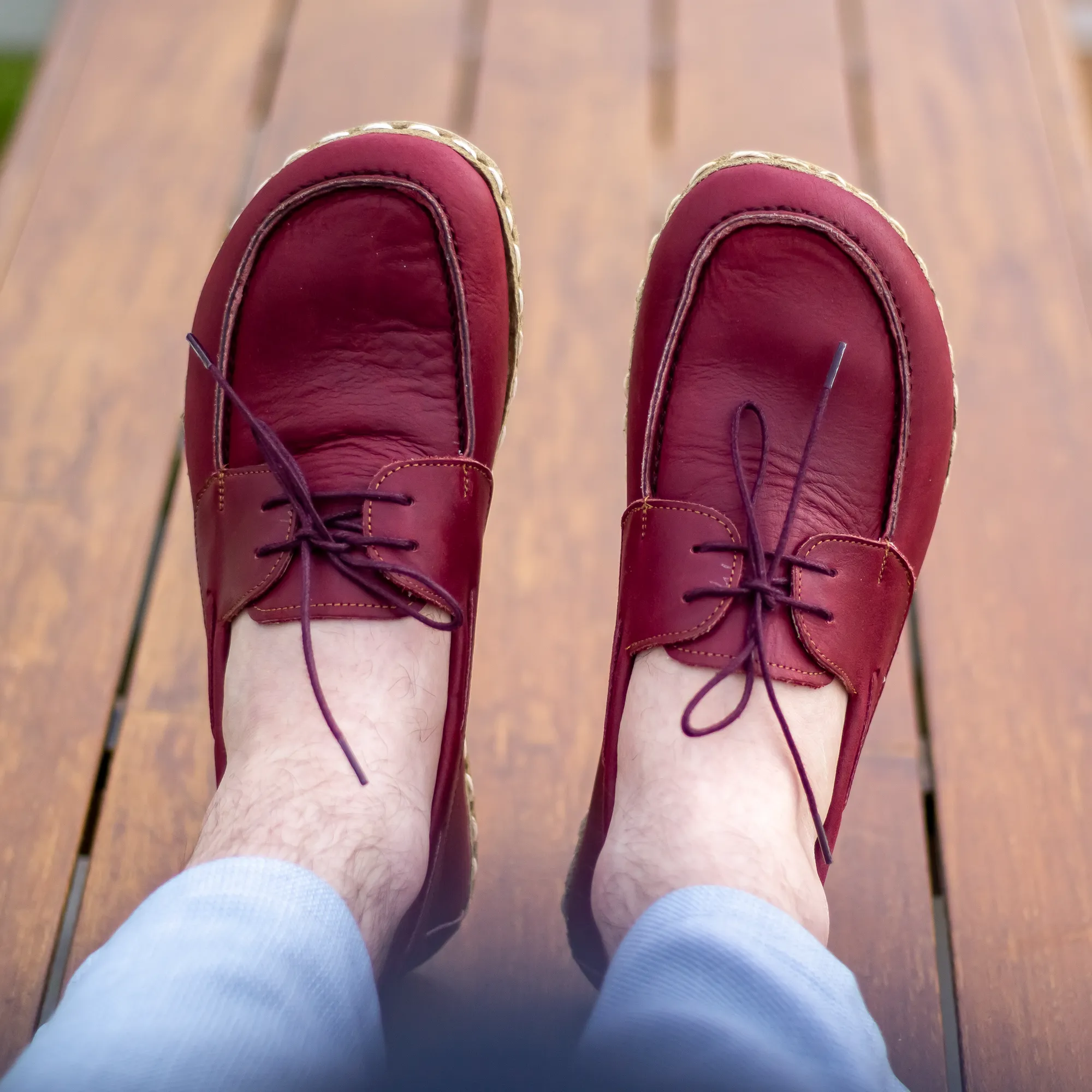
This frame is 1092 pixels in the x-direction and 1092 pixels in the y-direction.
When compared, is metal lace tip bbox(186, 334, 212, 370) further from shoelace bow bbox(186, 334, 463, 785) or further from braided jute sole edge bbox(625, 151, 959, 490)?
braided jute sole edge bbox(625, 151, 959, 490)

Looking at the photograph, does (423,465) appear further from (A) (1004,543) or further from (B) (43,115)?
(B) (43,115)

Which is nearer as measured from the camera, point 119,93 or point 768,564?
point 768,564

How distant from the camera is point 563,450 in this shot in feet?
3.62

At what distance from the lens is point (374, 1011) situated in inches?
26.0

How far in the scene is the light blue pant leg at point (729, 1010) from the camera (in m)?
0.57

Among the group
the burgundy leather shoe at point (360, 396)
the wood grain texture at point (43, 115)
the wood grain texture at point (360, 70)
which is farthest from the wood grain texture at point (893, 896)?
the wood grain texture at point (43, 115)

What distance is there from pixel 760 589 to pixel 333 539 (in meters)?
0.36

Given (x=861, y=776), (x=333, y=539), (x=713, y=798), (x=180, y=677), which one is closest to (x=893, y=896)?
(x=861, y=776)

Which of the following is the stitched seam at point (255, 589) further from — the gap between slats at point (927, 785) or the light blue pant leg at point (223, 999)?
the gap between slats at point (927, 785)

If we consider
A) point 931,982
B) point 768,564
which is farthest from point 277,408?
point 931,982

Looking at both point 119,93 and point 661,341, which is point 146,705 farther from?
point 119,93

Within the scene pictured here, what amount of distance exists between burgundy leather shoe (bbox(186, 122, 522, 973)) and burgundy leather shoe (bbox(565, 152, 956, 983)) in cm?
15

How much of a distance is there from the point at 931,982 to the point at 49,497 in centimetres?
98

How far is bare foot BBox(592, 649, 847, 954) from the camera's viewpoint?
0.73 meters
